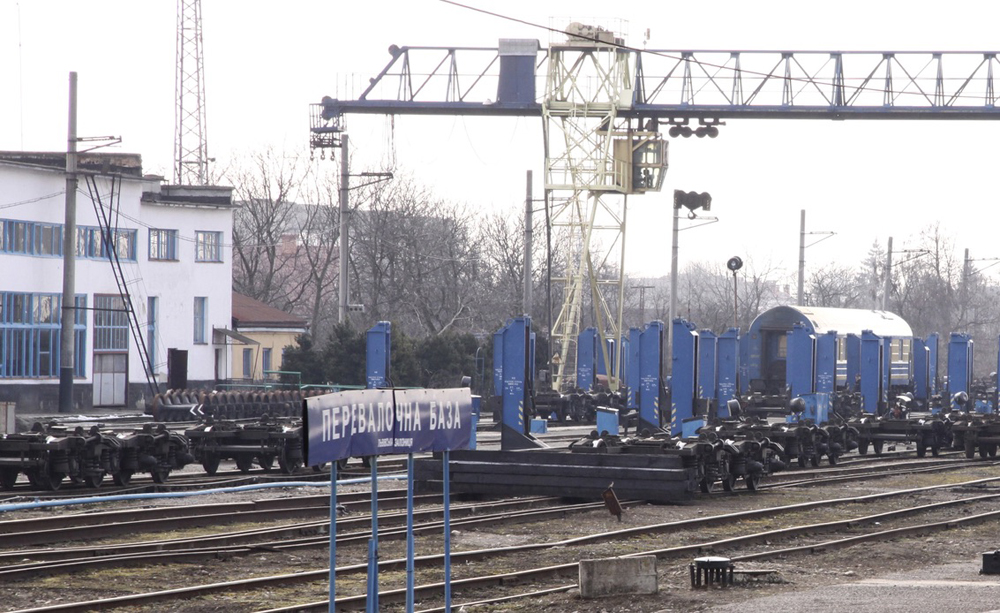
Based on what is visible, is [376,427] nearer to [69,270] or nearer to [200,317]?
[69,270]

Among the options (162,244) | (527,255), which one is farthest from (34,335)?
(527,255)

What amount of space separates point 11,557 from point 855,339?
1414 inches

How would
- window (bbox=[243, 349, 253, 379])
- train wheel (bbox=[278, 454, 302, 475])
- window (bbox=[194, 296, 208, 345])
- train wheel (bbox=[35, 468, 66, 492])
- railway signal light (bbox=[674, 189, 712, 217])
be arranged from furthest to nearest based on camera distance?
window (bbox=[243, 349, 253, 379]), window (bbox=[194, 296, 208, 345]), railway signal light (bbox=[674, 189, 712, 217]), train wheel (bbox=[278, 454, 302, 475]), train wheel (bbox=[35, 468, 66, 492])

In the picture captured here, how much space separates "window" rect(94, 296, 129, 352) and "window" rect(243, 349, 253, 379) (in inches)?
370

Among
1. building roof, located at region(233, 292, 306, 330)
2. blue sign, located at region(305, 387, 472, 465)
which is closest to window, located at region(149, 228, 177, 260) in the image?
building roof, located at region(233, 292, 306, 330)

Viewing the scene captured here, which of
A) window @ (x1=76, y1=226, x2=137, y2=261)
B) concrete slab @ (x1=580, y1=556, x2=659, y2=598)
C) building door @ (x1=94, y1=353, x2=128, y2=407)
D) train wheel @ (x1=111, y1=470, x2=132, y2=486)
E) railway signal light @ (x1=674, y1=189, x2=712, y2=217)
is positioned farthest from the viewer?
building door @ (x1=94, y1=353, x2=128, y2=407)

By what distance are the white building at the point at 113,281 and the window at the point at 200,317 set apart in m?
0.04

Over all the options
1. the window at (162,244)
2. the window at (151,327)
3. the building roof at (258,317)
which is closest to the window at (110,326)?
the window at (151,327)

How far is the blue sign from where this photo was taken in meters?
6.68

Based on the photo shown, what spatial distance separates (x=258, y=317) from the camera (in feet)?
191

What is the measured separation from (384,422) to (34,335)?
130 ft

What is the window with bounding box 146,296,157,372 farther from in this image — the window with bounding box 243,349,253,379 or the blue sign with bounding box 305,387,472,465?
the blue sign with bounding box 305,387,472,465

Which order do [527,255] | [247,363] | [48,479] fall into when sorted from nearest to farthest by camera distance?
[48,479], [527,255], [247,363]

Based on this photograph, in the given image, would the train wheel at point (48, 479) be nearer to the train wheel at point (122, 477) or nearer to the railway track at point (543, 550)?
the train wheel at point (122, 477)
